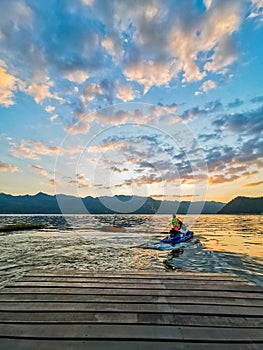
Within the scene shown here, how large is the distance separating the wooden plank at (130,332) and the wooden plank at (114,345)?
0.27ft

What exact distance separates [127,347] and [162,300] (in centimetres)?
161

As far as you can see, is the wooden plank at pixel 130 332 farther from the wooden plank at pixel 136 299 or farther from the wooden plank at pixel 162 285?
the wooden plank at pixel 162 285

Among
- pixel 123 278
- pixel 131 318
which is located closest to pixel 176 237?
pixel 123 278

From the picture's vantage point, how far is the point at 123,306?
409 cm

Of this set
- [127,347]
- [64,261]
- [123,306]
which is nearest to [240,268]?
[64,261]

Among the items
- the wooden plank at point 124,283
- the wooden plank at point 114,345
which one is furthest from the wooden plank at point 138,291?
the wooden plank at point 114,345

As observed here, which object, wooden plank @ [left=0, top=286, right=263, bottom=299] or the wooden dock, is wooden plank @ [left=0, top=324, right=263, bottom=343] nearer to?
the wooden dock

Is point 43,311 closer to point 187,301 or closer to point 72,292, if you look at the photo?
point 72,292

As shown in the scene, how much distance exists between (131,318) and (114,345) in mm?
714

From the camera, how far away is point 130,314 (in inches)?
148

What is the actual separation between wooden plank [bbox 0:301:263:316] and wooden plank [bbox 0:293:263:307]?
148 millimetres

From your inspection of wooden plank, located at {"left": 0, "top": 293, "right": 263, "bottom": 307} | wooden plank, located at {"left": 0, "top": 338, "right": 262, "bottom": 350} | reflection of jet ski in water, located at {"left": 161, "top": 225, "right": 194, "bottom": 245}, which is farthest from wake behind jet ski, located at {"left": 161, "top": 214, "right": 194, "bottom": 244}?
wooden plank, located at {"left": 0, "top": 338, "right": 262, "bottom": 350}

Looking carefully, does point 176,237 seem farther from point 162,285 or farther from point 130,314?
point 130,314

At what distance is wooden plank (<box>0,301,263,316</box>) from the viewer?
3923mm
